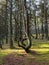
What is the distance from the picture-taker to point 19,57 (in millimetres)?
15406

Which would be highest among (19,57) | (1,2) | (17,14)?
(1,2)

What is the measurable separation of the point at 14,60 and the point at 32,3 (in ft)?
87.0

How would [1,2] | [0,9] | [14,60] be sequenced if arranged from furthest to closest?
[0,9] → [1,2] → [14,60]

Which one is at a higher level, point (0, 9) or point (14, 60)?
point (0, 9)

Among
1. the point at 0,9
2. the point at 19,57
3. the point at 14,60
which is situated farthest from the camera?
the point at 0,9

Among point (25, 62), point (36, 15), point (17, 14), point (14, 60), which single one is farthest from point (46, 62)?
point (36, 15)

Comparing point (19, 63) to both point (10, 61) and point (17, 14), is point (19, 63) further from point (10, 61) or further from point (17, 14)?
point (17, 14)

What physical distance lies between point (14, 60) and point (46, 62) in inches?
99.6

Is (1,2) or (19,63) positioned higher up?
(1,2)

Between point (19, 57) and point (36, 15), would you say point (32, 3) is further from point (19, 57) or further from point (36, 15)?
point (19, 57)

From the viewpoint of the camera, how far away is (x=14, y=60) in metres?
14.4

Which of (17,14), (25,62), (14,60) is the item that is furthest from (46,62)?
(17,14)

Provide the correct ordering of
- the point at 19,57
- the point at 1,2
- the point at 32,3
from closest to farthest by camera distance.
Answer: the point at 19,57
the point at 1,2
the point at 32,3

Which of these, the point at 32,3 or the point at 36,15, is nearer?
the point at 32,3
